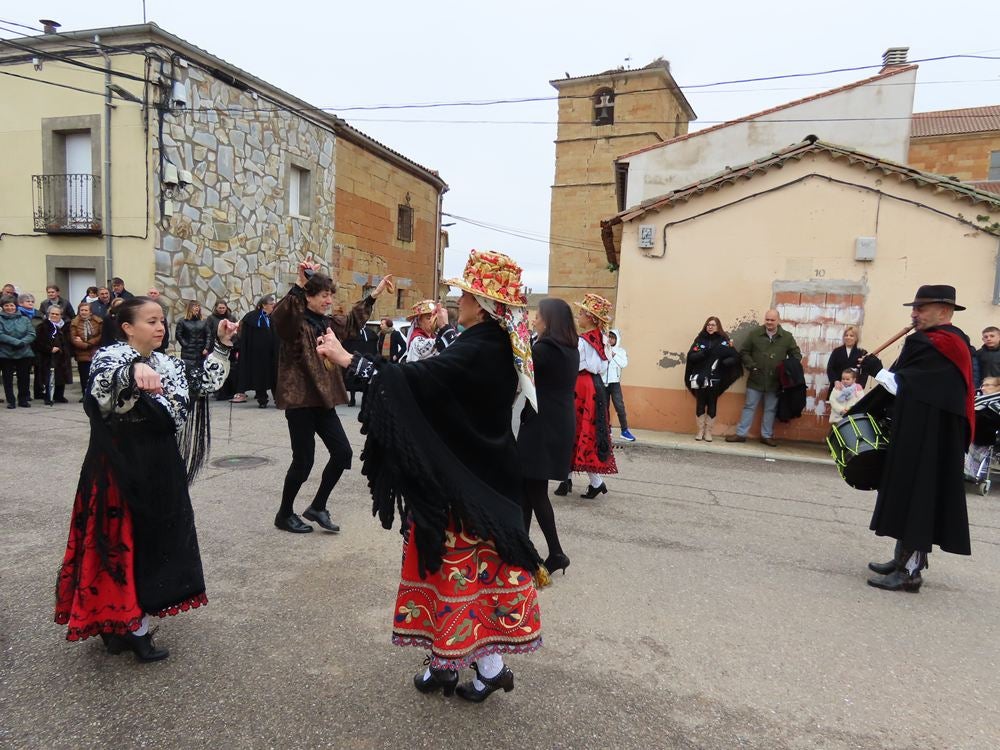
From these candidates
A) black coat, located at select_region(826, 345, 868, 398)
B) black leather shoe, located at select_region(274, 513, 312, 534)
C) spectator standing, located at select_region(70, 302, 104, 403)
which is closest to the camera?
black leather shoe, located at select_region(274, 513, 312, 534)

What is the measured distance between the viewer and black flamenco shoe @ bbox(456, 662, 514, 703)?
263 cm

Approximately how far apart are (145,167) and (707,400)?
11360 millimetres

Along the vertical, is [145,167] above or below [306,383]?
above

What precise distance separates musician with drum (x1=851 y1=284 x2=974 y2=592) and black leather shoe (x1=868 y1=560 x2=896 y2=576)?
118 mm

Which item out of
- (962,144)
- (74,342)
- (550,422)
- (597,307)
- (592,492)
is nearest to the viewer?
(550,422)

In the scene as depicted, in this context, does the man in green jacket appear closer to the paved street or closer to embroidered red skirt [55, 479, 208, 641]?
the paved street

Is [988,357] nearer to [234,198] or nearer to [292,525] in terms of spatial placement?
[292,525]

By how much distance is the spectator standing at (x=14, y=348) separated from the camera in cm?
919

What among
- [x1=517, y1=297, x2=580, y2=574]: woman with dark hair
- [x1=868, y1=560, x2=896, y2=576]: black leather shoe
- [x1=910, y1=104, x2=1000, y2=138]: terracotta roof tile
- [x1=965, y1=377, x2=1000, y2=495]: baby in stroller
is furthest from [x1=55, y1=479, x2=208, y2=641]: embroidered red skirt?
[x1=910, y1=104, x2=1000, y2=138]: terracotta roof tile

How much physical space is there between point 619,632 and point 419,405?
1776 millimetres

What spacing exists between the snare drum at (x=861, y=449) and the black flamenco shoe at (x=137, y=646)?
424 centimetres

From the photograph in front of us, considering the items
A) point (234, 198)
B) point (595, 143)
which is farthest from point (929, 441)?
point (595, 143)

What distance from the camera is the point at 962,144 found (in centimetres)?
2953

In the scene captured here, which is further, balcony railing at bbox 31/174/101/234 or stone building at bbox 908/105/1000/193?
stone building at bbox 908/105/1000/193
